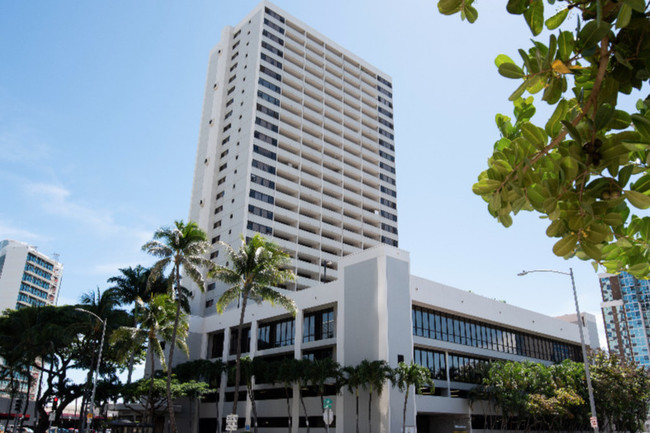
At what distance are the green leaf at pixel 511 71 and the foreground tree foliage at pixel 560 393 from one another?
41194 mm

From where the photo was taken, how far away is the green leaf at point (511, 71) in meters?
3.05

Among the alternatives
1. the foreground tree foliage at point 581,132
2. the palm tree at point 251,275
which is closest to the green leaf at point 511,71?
the foreground tree foliage at point 581,132

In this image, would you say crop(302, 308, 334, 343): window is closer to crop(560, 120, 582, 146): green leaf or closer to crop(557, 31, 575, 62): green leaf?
crop(557, 31, 575, 62): green leaf

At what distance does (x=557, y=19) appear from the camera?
3.23 m

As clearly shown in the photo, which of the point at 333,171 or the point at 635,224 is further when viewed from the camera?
the point at 333,171

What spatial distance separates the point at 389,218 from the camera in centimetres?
8731

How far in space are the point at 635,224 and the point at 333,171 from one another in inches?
3089

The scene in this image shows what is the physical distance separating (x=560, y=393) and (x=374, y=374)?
1617 centimetres

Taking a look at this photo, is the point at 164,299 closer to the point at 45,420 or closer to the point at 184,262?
the point at 184,262

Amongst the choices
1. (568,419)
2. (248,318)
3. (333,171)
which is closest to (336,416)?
(248,318)

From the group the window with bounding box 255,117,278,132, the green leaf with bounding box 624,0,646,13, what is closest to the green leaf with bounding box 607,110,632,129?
the green leaf with bounding box 624,0,646,13

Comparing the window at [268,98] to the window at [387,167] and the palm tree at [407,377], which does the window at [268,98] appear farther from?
the palm tree at [407,377]

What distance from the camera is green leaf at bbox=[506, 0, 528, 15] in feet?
10.5

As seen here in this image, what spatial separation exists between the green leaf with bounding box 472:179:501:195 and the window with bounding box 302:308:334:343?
39937mm
